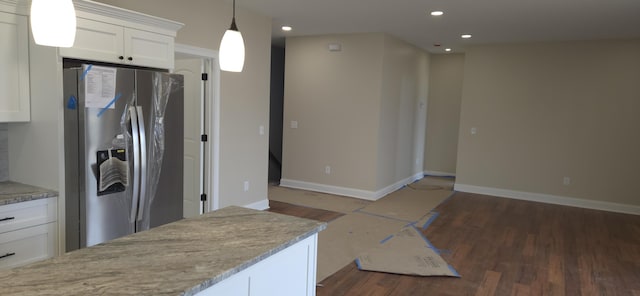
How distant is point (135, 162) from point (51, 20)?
4.96 feet

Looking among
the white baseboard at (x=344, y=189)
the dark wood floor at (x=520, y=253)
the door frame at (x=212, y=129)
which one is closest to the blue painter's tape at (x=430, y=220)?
the dark wood floor at (x=520, y=253)

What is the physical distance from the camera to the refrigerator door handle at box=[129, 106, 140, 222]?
9.16ft

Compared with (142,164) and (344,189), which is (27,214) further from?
(344,189)

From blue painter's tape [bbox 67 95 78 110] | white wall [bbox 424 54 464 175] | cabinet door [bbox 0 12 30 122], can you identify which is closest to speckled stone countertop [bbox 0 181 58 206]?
cabinet door [bbox 0 12 30 122]

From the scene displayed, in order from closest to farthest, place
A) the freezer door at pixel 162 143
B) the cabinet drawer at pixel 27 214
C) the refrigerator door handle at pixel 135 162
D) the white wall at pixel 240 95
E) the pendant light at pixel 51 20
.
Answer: the pendant light at pixel 51 20
the cabinet drawer at pixel 27 214
the refrigerator door handle at pixel 135 162
the freezer door at pixel 162 143
the white wall at pixel 240 95

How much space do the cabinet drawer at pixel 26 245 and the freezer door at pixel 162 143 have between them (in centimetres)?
54

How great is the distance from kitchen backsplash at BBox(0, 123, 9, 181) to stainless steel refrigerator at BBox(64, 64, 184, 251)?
0.60m

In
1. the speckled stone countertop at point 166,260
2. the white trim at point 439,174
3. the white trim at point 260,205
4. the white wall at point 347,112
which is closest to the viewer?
the speckled stone countertop at point 166,260

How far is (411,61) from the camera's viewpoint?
7.22 meters

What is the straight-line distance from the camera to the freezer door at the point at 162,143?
292cm

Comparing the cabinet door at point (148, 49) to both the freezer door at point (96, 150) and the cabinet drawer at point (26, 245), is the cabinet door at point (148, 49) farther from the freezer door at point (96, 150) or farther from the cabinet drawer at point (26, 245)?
the cabinet drawer at point (26, 245)

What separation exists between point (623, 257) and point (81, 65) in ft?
16.6

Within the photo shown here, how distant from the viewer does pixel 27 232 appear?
8.14 ft

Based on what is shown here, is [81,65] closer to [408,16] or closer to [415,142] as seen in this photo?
[408,16]
